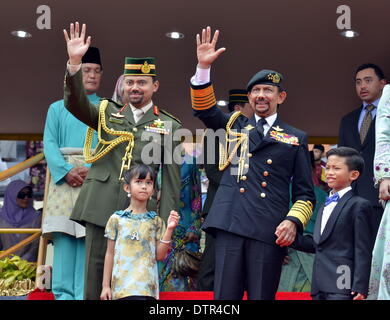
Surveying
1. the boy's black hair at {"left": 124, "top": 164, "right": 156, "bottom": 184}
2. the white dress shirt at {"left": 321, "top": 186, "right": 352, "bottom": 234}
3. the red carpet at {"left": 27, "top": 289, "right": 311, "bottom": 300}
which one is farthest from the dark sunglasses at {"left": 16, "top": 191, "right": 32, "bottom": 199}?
the white dress shirt at {"left": 321, "top": 186, "right": 352, "bottom": 234}

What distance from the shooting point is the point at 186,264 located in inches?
253

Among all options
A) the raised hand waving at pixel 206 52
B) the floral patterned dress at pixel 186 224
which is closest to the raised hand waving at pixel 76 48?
the raised hand waving at pixel 206 52

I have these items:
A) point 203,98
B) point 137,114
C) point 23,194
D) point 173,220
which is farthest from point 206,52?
point 23,194

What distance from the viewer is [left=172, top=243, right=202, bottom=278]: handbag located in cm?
643

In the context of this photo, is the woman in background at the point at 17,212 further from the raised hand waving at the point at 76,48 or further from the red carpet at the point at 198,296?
the raised hand waving at the point at 76,48

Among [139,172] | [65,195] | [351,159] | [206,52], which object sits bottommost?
[65,195]

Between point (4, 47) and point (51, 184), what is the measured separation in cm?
210

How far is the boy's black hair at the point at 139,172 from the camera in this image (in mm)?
4688

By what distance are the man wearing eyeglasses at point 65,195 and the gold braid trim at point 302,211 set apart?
5.52ft

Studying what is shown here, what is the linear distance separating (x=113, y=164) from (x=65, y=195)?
856 mm

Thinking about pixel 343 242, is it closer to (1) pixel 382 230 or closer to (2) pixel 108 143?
(1) pixel 382 230

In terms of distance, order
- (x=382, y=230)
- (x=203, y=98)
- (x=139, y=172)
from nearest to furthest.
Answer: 1. (x=382, y=230)
2. (x=203, y=98)
3. (x=139, y=172)
